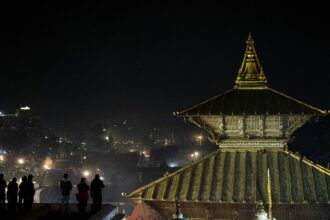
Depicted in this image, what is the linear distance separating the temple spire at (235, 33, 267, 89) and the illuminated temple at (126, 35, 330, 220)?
45mm

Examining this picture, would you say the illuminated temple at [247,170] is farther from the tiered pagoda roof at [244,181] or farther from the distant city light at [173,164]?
the distant city light at [173,164]

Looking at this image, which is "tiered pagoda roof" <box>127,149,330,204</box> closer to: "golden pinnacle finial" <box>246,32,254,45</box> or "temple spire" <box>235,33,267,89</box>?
"temple spire" <box>235,33,267,89</box>

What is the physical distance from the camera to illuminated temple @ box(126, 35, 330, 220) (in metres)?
16.6

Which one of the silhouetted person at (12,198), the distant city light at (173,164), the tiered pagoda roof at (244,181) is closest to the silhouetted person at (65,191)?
the silhouetted person at (12,198)

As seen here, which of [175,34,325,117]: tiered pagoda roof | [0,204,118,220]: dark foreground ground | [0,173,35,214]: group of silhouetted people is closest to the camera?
[0,204,118,220]: dark foreground ground

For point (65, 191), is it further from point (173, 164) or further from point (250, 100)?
point (173, 164)

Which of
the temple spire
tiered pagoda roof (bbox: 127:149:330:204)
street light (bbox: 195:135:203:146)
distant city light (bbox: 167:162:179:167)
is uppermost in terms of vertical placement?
street light (bbox: 195:135:203:146)

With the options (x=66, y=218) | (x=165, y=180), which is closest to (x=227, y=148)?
(x=165, y=180)

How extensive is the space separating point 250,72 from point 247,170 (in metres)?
4.90

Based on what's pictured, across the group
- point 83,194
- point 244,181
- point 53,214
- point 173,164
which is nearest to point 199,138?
point 173,164

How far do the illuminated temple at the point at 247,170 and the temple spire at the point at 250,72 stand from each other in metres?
0.04

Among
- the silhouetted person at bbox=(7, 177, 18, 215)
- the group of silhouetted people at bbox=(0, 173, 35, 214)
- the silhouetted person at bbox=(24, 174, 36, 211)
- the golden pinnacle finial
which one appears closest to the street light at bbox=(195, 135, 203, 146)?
the golden pinnacle finial

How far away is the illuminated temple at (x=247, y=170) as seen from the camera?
653 inches

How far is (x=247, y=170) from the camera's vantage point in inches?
702
